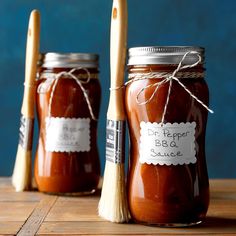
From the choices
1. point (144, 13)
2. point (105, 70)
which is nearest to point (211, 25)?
point (144, 13)

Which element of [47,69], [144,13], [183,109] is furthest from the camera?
[144,13]

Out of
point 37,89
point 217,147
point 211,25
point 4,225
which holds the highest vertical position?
point 211,25

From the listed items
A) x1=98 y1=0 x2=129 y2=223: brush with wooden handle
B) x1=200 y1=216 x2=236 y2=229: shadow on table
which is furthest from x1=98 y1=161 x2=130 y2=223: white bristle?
x1=200 y1=216 x2=236 y2=229: shadow on table

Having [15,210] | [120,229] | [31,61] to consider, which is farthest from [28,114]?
[120,229]

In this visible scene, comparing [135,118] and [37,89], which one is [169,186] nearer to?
[135,118]

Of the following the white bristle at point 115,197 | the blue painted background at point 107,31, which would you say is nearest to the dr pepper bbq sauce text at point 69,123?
the white bristle at point 115,197

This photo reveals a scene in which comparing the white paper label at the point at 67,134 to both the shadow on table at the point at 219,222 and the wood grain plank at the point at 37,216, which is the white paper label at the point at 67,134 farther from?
the shadow on table at the point at 219,222

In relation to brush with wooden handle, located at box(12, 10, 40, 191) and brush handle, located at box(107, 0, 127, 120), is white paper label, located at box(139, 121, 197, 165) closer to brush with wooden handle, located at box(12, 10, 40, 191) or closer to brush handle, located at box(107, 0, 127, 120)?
brush handle, located at box(107, 0, 127, 120)
